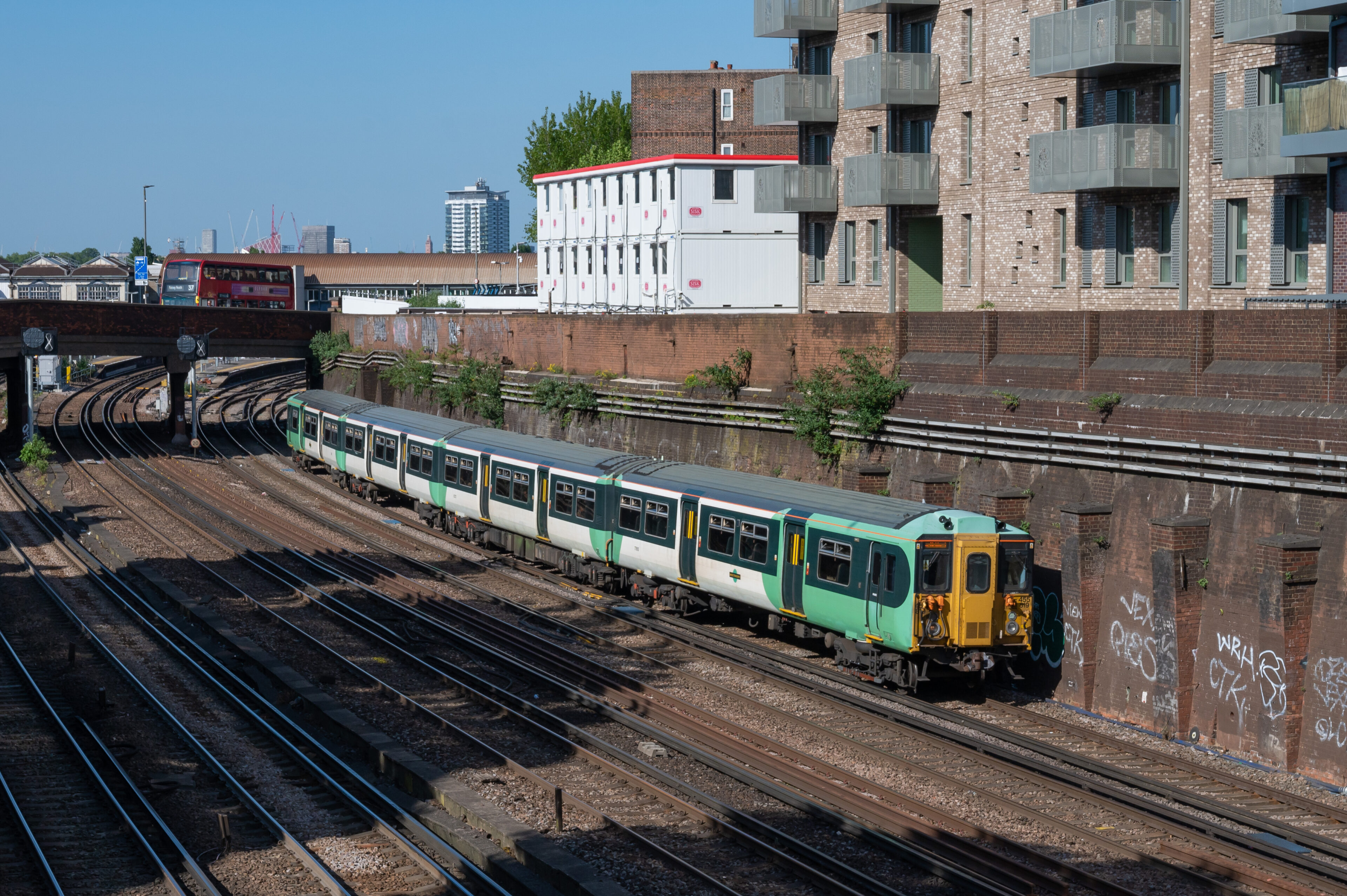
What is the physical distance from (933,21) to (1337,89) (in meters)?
15.3

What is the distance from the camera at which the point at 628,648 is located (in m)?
24.7

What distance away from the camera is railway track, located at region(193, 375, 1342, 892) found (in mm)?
14117

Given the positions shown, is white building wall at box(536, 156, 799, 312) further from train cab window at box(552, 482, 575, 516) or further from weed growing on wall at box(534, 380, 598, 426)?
train cab window at box(552, 482, 575, 516)

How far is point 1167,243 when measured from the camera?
30031 mm

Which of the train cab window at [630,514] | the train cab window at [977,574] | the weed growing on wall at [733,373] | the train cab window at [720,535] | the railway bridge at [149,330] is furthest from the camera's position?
the railway bridge at [149,330]

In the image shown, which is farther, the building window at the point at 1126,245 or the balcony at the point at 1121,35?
the building window at the point at 1126,245

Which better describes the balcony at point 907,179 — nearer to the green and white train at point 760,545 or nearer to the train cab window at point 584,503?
the green and white train at point 760,545

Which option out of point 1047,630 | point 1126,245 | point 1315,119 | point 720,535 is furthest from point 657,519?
point 1315,119

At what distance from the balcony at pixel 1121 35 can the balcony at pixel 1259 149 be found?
285 cm

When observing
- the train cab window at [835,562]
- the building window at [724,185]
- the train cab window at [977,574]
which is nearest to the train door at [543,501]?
the train cab window at [835,562]

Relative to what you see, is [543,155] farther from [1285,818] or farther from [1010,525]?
[1285,818]

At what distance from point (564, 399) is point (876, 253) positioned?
31.6 ft

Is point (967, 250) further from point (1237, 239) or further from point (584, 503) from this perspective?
point (584, 503)

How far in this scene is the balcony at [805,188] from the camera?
131 feet
